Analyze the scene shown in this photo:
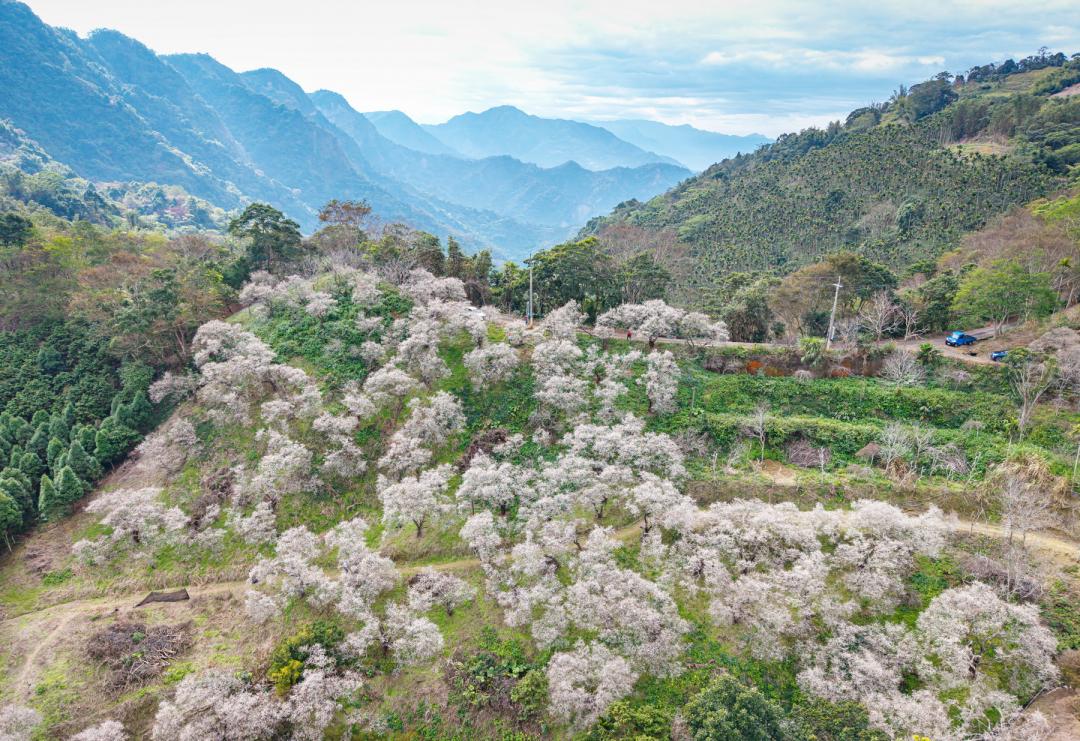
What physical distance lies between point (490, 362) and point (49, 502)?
30305 mm

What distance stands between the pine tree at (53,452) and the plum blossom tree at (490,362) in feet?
98.3

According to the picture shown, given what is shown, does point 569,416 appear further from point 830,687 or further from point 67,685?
point 67,685

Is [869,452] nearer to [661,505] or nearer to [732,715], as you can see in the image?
[661,505]

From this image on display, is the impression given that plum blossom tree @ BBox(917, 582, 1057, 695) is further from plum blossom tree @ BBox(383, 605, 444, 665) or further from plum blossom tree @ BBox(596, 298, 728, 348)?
plum blossom tree @ BBox(596, 298, 728, 348)

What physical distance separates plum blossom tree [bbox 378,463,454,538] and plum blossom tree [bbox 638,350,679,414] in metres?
15.3

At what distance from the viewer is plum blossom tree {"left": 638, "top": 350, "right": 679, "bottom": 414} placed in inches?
1426

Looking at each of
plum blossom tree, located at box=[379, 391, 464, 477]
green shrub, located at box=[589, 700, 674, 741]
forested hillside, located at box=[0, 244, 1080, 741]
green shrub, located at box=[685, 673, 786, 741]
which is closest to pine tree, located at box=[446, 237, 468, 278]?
forested hillside, located at box=[0, 244, 1080, 741]

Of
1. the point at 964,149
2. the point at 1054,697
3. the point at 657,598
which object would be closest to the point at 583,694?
the point at 657,598

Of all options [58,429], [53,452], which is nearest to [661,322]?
[53,452]

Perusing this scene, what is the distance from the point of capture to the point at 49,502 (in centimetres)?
3403

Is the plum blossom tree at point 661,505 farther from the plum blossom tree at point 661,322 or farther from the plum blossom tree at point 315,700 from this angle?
the plum blossom tree at point 661,322

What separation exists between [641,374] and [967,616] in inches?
909

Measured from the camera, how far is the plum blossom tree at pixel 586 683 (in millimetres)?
21125

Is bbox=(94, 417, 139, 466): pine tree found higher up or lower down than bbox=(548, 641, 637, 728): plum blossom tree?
higher up
